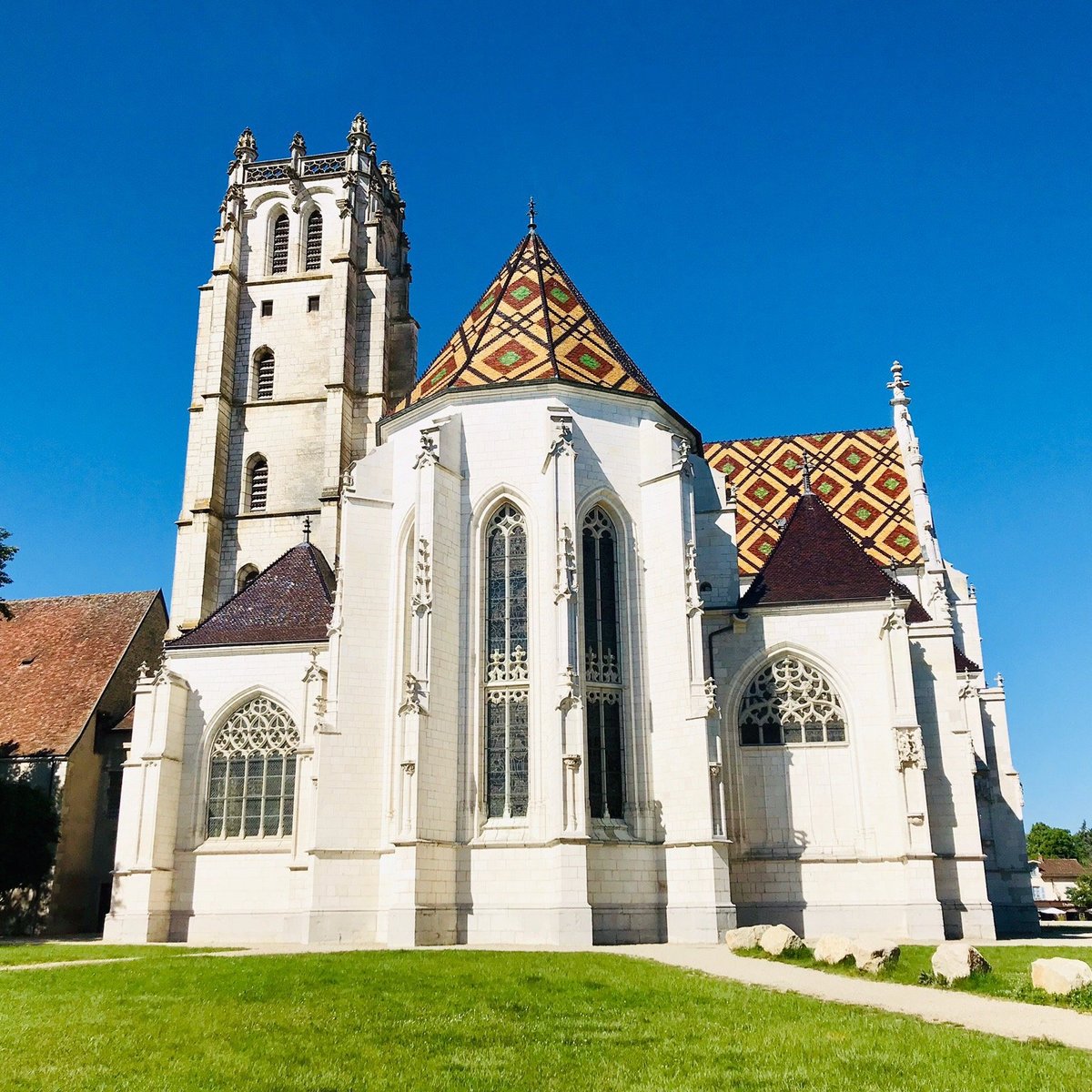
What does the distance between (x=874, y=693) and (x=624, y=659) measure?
221 inches

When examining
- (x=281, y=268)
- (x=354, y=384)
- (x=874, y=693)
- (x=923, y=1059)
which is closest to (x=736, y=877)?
(x=874, y=693)

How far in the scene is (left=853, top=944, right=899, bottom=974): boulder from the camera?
1341cm

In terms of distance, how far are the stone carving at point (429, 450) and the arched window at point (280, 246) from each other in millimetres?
19341

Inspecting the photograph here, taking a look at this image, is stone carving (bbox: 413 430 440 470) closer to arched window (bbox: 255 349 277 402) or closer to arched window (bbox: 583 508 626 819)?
arched window (bbox: 583 508 626 819)

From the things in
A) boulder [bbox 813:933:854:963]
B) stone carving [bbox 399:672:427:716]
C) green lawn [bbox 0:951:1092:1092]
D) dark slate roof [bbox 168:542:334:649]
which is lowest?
green lawn [bbox 0:951:1092:1092]

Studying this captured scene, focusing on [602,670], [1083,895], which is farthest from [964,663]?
[1083,895]

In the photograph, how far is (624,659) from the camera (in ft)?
72.6

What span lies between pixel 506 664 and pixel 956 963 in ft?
36.0

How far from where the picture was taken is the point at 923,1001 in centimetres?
1108

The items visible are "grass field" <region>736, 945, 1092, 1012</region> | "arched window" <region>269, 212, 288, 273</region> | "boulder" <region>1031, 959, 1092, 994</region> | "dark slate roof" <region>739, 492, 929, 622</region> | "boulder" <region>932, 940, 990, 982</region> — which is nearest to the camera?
"grass field" <region>736, 945, 1092, 1012</region>

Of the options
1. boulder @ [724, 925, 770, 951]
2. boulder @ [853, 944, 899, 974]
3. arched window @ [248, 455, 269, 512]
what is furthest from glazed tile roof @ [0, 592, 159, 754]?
boulder @ [853, 944, 899, 974]

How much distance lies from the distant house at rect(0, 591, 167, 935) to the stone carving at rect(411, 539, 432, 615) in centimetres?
1301

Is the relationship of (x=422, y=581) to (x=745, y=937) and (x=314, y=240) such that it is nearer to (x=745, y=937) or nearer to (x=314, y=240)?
(x=745, y=937)

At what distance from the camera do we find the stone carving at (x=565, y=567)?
21000mm
